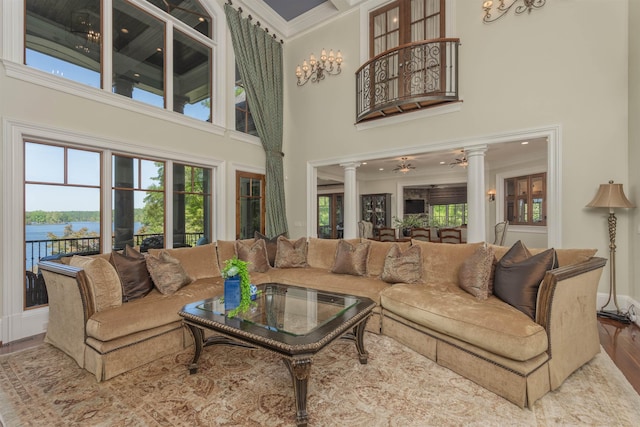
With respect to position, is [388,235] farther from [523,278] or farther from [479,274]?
[523,278]

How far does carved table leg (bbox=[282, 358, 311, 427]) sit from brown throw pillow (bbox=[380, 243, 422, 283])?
187 centimetres

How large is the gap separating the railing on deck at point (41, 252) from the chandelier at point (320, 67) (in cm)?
470

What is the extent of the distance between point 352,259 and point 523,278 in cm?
190

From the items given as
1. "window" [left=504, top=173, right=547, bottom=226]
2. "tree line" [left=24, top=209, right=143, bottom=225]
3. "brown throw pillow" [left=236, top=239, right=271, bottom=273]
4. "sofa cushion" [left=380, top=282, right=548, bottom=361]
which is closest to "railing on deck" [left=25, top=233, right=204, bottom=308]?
"tree line" [left=24, top=209, right=143, bottom=225]

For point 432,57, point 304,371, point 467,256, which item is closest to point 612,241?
point 467,256

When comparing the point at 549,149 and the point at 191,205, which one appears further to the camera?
the point at 191,205

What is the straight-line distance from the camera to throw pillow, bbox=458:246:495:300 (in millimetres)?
2605

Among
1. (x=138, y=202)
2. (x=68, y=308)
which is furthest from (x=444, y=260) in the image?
(x=138, y=202)

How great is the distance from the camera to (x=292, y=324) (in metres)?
2.04

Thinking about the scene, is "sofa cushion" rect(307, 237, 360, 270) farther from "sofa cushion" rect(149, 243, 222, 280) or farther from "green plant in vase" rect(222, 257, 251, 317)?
"green plant in vase" rect(222, 257, 251, 317)

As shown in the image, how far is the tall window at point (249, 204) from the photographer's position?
5.55m

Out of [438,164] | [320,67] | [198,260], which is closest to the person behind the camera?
[198,260]

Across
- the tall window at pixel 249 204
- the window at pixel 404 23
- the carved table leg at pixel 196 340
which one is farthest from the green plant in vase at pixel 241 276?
the window at pixel 404 23

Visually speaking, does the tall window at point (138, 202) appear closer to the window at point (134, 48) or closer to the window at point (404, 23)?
the window at point (134, 48)
